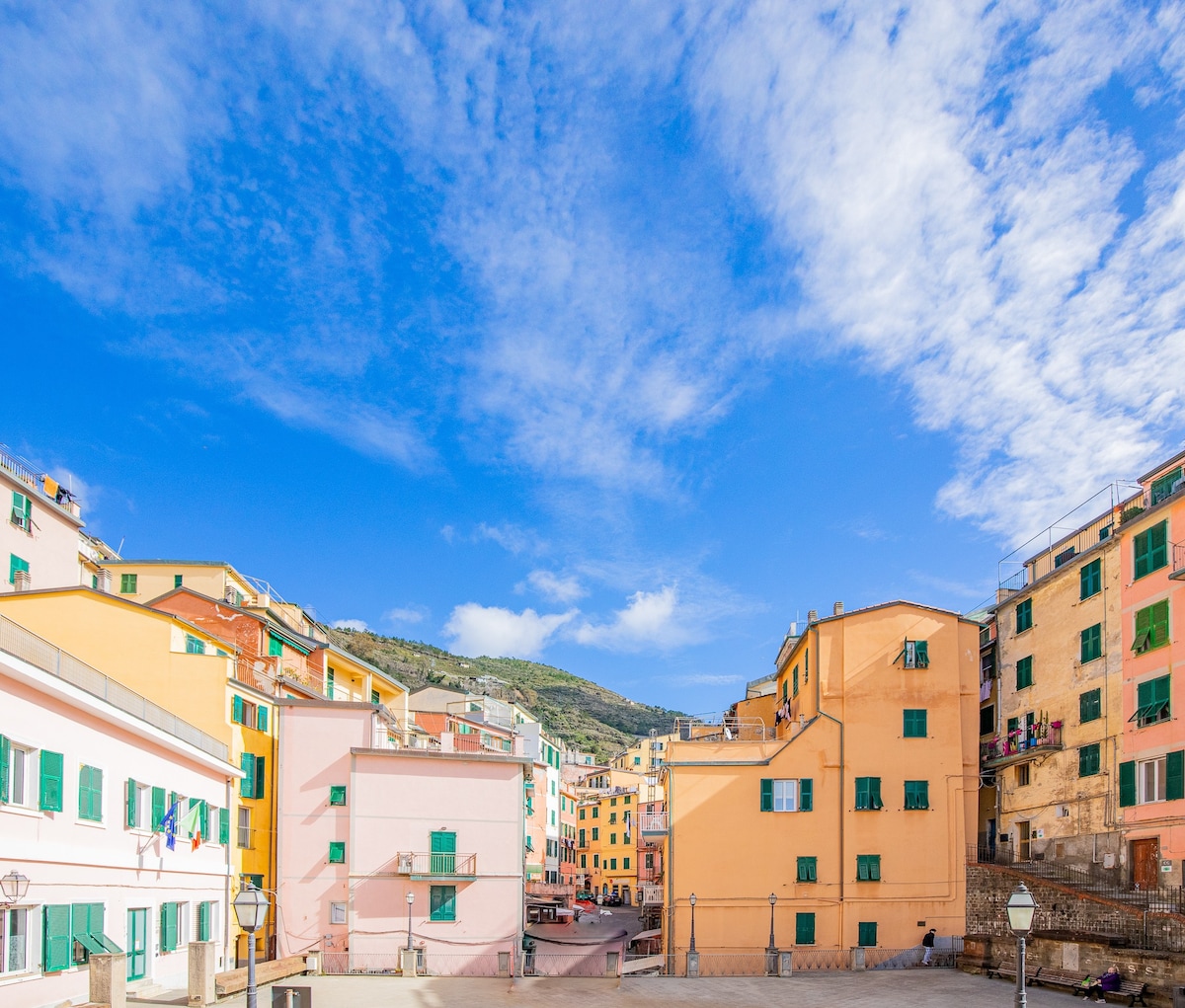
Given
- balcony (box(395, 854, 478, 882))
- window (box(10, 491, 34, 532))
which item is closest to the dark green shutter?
balcony (box(395, 854, 478, 882))

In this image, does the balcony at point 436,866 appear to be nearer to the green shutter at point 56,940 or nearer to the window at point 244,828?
the window at point 244,828

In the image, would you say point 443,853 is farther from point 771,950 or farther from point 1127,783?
point 1127,783

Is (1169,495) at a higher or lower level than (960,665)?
higher

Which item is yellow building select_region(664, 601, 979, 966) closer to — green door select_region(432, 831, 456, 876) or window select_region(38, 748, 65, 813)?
green door select_region(432, 831, 456, 876)

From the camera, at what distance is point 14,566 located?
4462 centimetres

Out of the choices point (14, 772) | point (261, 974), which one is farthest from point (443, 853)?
point (14, 772)

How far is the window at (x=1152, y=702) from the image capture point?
33781mm

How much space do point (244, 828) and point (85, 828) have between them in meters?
14.8

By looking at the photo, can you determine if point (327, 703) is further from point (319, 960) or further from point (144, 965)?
point (144, 965)

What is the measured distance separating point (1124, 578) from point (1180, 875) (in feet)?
33.3

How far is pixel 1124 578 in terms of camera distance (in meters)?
37.1

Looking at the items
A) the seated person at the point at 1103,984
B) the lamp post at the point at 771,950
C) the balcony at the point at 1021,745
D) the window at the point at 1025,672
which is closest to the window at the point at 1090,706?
the balcony at the point at 1021,745

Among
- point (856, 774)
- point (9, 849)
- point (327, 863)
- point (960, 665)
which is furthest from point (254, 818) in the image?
point (960, 665)

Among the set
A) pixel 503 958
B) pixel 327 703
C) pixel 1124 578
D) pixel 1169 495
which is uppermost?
pixel 1169 495
